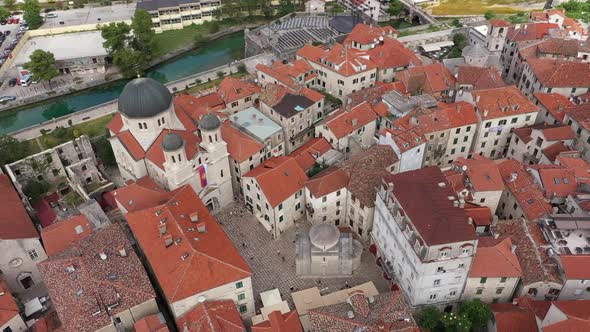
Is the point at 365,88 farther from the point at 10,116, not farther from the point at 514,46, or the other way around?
the point at 10,116

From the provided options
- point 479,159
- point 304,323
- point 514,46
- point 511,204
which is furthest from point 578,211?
point 514,46

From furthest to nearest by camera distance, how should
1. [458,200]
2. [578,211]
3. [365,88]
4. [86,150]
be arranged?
[365,88] < [86,150] < [578,211] < [458,200]

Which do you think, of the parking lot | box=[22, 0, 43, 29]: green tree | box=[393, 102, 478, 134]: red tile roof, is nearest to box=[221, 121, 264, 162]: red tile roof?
box=[393, 102, 478, 134]: red tile roof

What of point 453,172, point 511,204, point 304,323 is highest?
point 453,172

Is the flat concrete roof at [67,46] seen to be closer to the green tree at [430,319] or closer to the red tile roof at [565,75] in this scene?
the green tree at [430,319]

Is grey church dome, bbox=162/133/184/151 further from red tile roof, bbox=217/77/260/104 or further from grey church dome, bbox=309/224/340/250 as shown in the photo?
red tile roof, bbox=217/77/260/104
